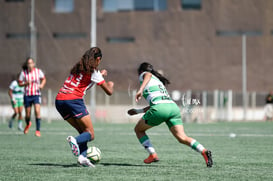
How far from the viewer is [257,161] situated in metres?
11.2

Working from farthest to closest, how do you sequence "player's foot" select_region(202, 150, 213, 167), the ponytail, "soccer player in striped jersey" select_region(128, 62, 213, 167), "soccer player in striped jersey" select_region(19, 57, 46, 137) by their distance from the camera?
"soccer player in striped jersey" select_region(19, 57, 46, 137) < the ponytail < "soccer player in striped jersey" select_region(128, 62, 213, 167) < "player's foot" select_region(202, 150, 213, 167)

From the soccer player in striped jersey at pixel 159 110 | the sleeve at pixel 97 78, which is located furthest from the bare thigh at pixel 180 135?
the sleeve at pixel 97 78

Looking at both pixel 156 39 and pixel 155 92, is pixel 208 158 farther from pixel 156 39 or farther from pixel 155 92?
pixel 156 39

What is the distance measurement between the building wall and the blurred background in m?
0.08

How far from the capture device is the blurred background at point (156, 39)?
165ft

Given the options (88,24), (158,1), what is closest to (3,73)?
(88,24)

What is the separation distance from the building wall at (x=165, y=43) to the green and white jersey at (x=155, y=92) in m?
38.9

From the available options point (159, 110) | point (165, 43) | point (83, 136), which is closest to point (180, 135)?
point (159, 110)

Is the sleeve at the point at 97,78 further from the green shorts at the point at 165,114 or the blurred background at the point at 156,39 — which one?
the blurred background at the point at 156,39

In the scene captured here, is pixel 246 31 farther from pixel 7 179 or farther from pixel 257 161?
pixel 7 179

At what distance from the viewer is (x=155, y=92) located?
1021 centimetres

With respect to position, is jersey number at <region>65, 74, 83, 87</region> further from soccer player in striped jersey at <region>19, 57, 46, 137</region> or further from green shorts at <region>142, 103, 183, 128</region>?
soccer player in striped jersey at <region>19, 57, 46, 137</region>

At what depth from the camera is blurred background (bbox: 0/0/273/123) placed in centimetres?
5034

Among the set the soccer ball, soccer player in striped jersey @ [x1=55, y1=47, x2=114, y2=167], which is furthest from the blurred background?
soccer player in striped jersey @ [x1=55, y1=47, x2=114, y2=167]
